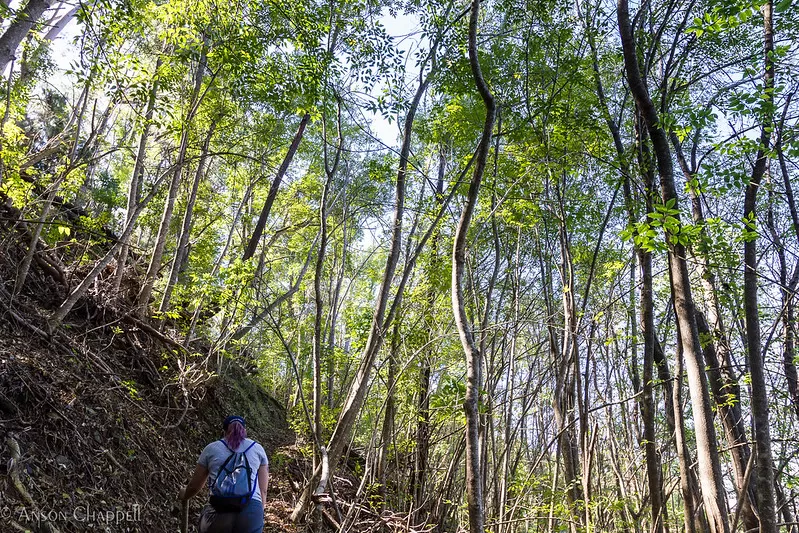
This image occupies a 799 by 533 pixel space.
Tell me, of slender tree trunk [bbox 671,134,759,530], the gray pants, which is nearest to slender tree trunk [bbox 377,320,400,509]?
the gray pants

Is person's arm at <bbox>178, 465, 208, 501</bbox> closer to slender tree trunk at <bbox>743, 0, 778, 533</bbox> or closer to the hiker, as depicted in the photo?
the hiker

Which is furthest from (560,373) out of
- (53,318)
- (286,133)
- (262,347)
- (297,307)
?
(262,347)

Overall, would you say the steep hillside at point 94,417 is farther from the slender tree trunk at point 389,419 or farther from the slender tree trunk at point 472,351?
the slender tree trunk at point 472,351

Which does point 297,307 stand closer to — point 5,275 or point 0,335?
point 5,275

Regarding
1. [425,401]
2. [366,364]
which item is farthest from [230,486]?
[425,401]

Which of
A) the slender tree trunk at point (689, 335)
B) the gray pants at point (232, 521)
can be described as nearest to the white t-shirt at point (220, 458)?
the gray pants at point (232, 521)

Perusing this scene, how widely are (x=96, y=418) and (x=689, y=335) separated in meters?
5.72

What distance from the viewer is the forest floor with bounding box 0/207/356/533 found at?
3.78 metres

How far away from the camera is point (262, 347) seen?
51.9ft

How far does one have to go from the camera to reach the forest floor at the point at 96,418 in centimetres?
378

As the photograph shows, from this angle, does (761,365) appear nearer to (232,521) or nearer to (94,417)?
(232,521)

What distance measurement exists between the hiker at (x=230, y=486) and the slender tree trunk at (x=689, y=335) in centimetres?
347

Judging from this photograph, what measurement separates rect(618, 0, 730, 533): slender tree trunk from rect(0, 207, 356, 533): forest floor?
4.76m

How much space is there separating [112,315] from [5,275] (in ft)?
4.89
